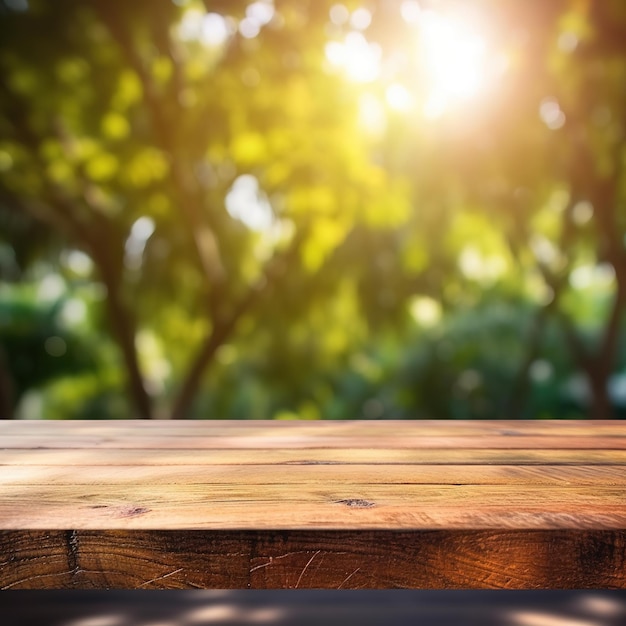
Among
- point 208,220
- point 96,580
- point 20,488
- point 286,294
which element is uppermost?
point 208,220

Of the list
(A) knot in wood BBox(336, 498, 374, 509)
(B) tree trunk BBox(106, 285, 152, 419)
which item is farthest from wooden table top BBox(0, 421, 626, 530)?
(B) tree trunk BBox(106, 285, 152, 419)

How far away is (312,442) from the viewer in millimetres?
1111

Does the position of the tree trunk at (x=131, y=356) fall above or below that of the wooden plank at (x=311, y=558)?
above

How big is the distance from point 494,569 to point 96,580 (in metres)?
0.38

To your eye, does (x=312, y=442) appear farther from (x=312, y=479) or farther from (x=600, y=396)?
(x=600, y=396)

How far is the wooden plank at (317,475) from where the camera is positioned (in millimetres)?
806

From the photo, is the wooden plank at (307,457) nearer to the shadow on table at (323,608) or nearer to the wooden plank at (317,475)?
the wooden plank at (317,475)

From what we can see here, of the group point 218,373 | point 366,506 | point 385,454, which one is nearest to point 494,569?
point 366,506

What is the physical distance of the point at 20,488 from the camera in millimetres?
782

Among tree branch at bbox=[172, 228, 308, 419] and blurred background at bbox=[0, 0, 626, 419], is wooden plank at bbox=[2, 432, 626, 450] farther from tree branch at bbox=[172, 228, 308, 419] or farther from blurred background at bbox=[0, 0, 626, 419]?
tree branch at bbox=[172, 228, 308, 419]

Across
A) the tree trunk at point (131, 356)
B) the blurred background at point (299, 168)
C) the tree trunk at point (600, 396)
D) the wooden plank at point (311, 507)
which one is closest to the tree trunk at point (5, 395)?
the blurred background at point (299, 168)

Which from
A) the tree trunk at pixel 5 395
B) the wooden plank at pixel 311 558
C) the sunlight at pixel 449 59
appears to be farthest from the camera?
the tree trunk at pixel 5 395

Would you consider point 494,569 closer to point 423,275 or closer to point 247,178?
point 247,178

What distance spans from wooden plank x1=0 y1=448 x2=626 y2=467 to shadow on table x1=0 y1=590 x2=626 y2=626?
38cm
